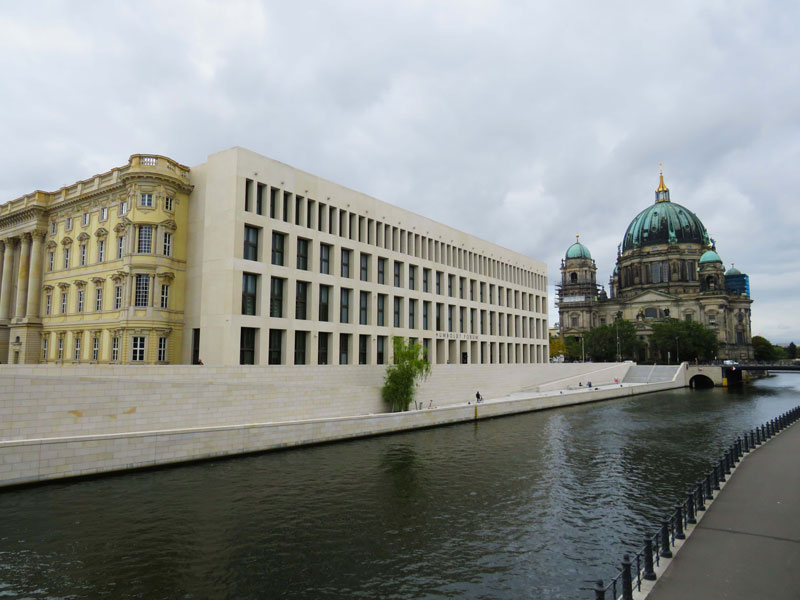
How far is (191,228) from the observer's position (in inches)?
1766

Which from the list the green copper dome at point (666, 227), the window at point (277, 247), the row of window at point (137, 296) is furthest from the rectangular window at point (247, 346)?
the green copper dome at point (666, 227)

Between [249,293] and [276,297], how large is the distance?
286 cm

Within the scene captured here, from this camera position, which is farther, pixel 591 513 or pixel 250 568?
pixel 591 513

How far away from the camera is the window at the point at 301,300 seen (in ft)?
156

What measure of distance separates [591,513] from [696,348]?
129 meters

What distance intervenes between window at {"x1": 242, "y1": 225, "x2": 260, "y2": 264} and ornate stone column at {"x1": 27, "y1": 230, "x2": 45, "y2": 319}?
24180mm

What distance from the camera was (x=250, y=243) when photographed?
43531mm

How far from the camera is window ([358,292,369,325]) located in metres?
53.8

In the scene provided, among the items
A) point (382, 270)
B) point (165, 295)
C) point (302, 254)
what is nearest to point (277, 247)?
point (302, 254)

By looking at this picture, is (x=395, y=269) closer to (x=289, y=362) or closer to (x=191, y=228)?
(x=289, y=362)

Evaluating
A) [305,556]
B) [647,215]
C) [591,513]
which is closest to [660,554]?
[591,513]

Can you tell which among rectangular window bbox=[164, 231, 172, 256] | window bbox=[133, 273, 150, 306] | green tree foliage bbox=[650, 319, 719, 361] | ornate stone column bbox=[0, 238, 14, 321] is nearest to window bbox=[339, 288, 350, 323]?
rectangular window bbox=[164, 231, 172, 256]

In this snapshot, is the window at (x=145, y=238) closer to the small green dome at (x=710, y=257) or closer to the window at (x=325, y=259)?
the window at (x=325, y=259)

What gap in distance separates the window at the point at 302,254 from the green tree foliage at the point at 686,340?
113 metres
